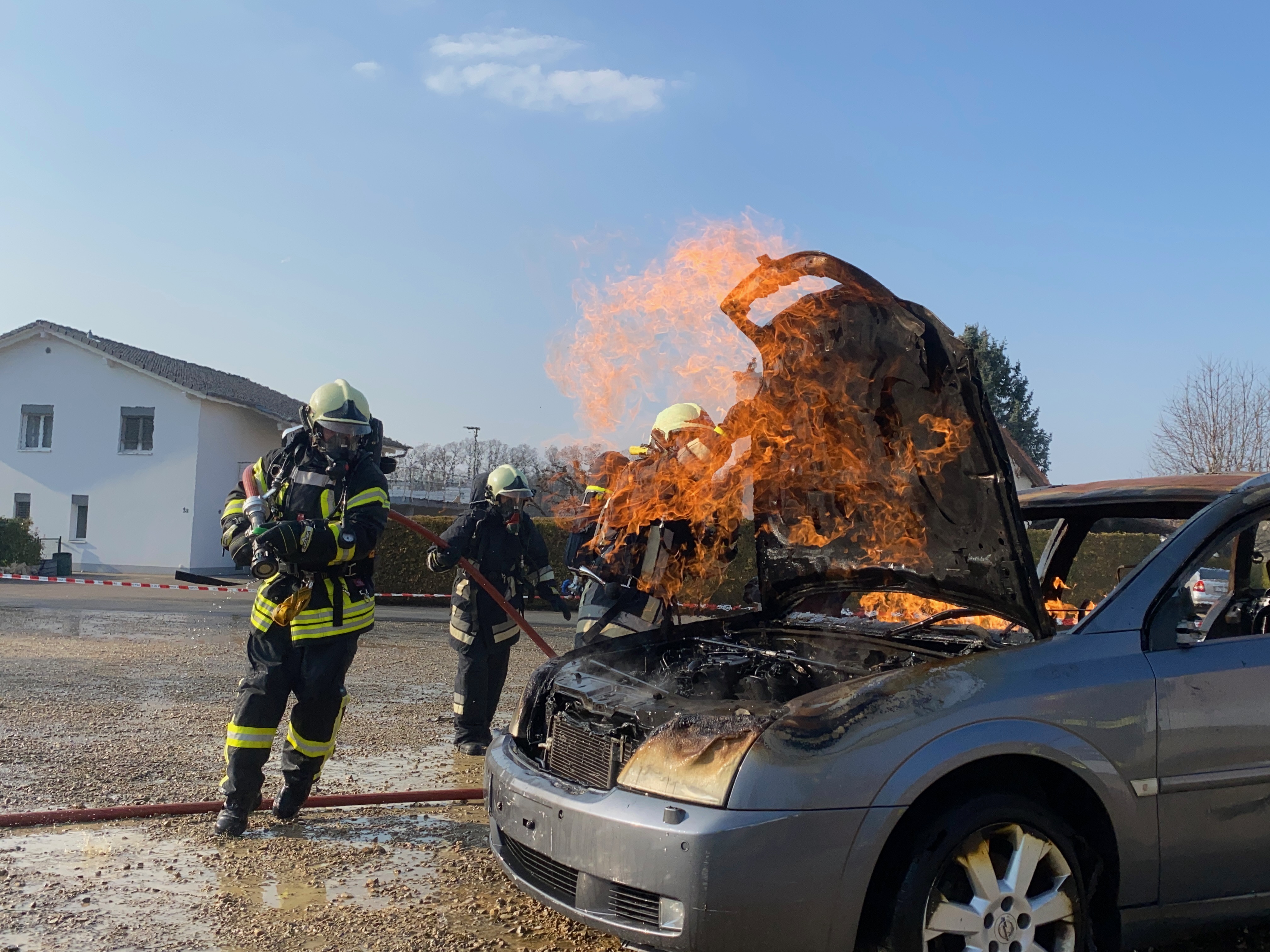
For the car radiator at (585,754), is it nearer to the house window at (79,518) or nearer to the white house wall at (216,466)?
the white house wall at (216,466)

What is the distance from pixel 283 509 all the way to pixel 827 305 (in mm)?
2808

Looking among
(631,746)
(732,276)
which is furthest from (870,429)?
(631,746)

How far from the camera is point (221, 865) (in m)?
4.22

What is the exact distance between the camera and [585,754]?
3.52 metres

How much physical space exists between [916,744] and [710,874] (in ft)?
2.19

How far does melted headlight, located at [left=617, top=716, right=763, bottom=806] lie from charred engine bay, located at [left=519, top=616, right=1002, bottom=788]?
7 cm

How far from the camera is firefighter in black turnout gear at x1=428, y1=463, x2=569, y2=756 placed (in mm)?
6742

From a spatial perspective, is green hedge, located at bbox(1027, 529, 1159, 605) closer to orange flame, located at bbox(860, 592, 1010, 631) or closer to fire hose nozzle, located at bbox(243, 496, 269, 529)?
orange flame, located at bbox(860, 592, 1010, 631)

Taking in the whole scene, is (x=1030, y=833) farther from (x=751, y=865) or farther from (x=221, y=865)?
(x=221, y=865)

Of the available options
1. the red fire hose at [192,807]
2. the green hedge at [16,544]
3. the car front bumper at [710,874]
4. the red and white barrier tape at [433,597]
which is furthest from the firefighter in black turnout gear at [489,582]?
the green hedge at [16,544]

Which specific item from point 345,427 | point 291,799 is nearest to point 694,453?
point 345,427

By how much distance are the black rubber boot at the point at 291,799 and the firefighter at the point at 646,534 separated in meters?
1.45

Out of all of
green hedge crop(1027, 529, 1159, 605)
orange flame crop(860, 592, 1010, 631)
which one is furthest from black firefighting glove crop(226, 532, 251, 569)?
green hedge crop(1027, 529, 1159, 605)

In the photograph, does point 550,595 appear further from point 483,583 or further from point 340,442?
point 340,442
